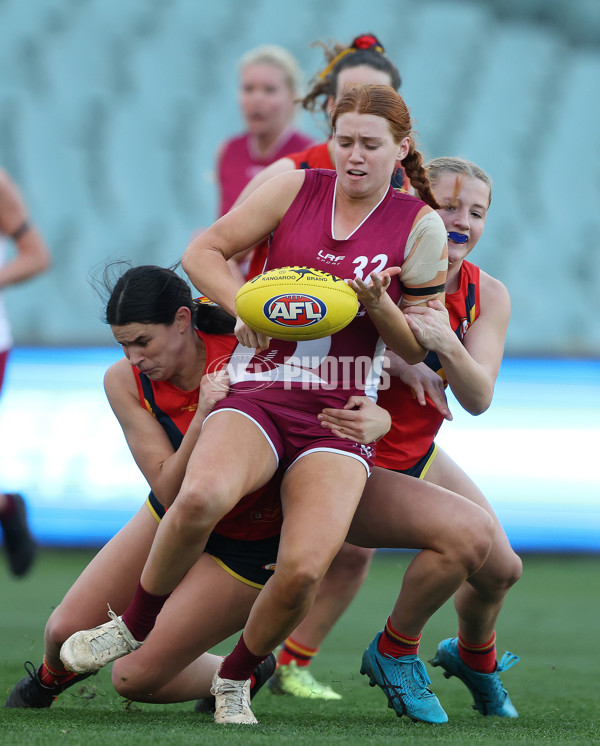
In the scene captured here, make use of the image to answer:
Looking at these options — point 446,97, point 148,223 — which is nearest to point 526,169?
point 446,97

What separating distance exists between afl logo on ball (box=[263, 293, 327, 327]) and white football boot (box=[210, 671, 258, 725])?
1085 millimetres

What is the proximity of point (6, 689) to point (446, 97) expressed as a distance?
28.7 ft

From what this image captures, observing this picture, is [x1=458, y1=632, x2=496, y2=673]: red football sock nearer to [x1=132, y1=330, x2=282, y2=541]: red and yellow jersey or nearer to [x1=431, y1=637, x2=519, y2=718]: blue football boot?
[x1=431, y1=637, x2=519, y2=718]: blue football boot

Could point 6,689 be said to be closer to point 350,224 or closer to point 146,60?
point 350,224

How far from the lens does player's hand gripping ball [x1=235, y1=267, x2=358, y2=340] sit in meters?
3.05

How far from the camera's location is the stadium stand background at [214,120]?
1009cm

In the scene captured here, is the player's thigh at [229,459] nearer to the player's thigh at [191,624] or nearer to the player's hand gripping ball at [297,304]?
the player's hand gripping ball at [297,304]

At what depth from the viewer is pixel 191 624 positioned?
3381mm

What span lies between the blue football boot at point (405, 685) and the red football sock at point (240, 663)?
0.44m

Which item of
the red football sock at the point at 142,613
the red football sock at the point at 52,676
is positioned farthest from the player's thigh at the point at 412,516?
the red football sock at the point at 52,676

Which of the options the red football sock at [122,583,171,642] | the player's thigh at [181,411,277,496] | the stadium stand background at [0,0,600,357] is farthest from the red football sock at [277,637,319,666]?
the stadium stand background at [0,0,600,357]

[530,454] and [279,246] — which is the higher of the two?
[279,246]

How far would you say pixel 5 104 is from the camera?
10.4 metres

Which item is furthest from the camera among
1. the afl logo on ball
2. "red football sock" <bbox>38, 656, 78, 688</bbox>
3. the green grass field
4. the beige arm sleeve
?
"red football sock" <bbox>38, 656, 78, 688</bbox>
